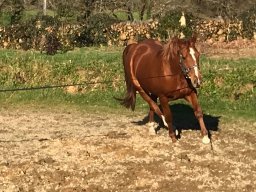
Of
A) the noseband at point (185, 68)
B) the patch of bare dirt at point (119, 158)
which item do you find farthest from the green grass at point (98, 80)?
the noseband at point (185, 68)

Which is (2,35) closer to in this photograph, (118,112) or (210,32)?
(210,32)

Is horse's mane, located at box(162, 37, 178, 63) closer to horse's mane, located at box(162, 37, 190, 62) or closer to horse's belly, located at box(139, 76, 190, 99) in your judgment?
horse's mane, located at box(162, 37, 190, 62)

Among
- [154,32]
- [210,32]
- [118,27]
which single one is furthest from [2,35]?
[210,32]

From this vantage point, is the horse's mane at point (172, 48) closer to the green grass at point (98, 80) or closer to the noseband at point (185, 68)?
the noseband at point (185, 68)

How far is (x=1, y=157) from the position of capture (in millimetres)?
8422

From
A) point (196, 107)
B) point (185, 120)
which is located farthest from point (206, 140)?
point (185, 120)

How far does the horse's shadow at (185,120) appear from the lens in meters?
10.5

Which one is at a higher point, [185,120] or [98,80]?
[98,80]

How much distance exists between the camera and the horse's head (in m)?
8.14

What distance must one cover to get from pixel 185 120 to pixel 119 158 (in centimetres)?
324

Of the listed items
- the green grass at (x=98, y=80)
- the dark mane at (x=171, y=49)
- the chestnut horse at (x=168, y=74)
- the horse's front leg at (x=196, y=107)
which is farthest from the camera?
the green grass at (x=98, y=80)

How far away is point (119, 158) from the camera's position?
827cm

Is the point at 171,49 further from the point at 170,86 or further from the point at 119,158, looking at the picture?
the point at 119,158

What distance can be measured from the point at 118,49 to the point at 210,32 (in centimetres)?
429
